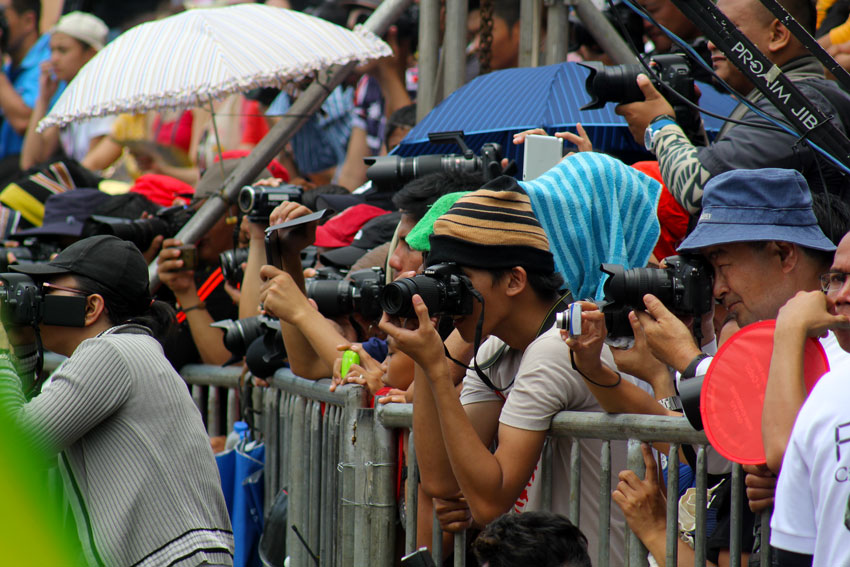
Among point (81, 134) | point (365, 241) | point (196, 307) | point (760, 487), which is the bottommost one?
point (81, 134)

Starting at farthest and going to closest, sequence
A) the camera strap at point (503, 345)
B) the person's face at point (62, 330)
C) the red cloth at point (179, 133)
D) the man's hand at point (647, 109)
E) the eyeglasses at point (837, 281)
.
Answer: the red cloth at point (179, 133) < the man's hand at point (647, 109) < the person's face at point (62, 330) < the camera strap at point (503, 345) < the eyeglasses at point (837, 281)

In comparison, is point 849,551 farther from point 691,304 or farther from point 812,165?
point 812,165

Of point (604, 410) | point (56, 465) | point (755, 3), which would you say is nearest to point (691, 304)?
point (604, 410)

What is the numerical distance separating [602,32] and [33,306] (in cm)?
375

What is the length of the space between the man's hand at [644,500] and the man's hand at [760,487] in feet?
1.07

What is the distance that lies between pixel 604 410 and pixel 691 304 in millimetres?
401

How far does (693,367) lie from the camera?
2.64m

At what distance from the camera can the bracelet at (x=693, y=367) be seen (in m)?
2.63

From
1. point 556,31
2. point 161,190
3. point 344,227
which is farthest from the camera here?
point 161,190

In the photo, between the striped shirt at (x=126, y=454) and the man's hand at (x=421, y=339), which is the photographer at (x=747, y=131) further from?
the striped shirt at (x=126, y=454)

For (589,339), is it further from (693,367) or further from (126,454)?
(126,454)

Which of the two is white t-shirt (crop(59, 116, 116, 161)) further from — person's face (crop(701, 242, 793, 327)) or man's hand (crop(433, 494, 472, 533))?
person's face (crop(701, 242, 793, 327))

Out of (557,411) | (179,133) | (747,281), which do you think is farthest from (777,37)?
(179,133)

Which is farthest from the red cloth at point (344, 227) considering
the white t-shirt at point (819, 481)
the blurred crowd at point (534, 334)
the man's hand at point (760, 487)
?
the white t-shirt at point (819, 481)
